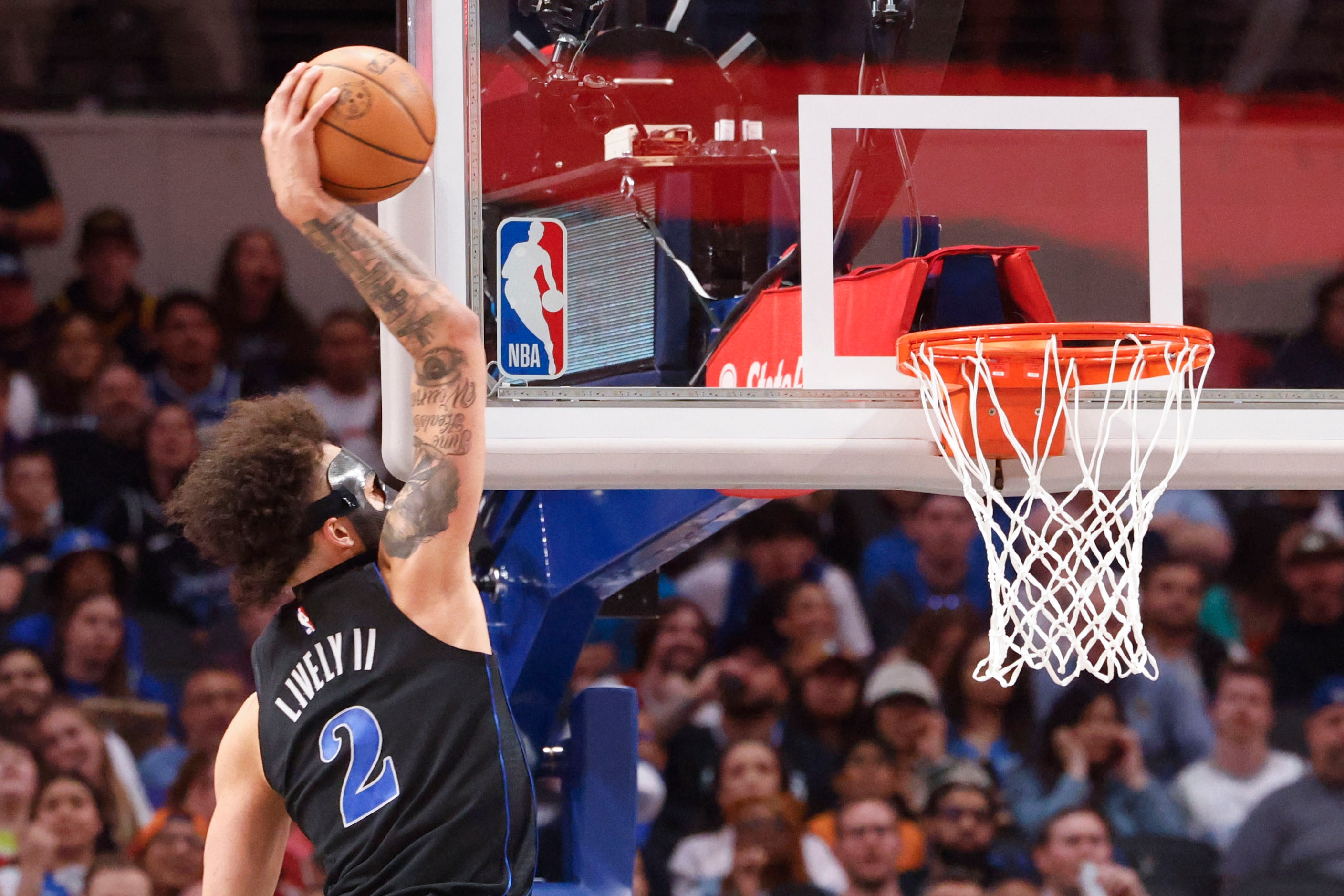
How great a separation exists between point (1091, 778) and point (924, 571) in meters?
0.86

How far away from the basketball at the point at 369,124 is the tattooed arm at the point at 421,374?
21 millimetres

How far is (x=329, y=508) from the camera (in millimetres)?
1820

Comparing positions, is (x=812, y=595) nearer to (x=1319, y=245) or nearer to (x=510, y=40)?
(x=1319, y=245)

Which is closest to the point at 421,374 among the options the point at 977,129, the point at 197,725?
the point at 977,129

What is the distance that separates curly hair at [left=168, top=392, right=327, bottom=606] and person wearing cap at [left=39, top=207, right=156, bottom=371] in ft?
9.96

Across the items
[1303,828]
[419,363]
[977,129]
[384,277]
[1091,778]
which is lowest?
[1303,828]

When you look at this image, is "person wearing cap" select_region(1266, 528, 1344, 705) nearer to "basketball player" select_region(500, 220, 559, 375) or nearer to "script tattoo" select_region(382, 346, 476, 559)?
"basketball player" select_region(500, 220, 559, 375)

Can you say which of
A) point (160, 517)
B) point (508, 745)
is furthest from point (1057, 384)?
point (160, 517)

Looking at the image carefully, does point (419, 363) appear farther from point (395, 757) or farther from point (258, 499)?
point (395, 757)

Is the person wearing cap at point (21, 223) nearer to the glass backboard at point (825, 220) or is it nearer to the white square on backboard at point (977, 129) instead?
the glass backboard at point (825, 220)

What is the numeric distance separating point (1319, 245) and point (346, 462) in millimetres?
1918

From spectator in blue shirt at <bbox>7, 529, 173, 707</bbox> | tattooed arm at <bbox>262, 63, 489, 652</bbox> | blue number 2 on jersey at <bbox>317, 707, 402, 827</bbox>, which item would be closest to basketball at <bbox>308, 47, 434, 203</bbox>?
tattooed arm at <bbox>262, 63, 489, 652</bbox>

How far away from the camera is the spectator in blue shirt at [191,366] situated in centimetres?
468

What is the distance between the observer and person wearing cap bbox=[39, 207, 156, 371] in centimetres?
473
